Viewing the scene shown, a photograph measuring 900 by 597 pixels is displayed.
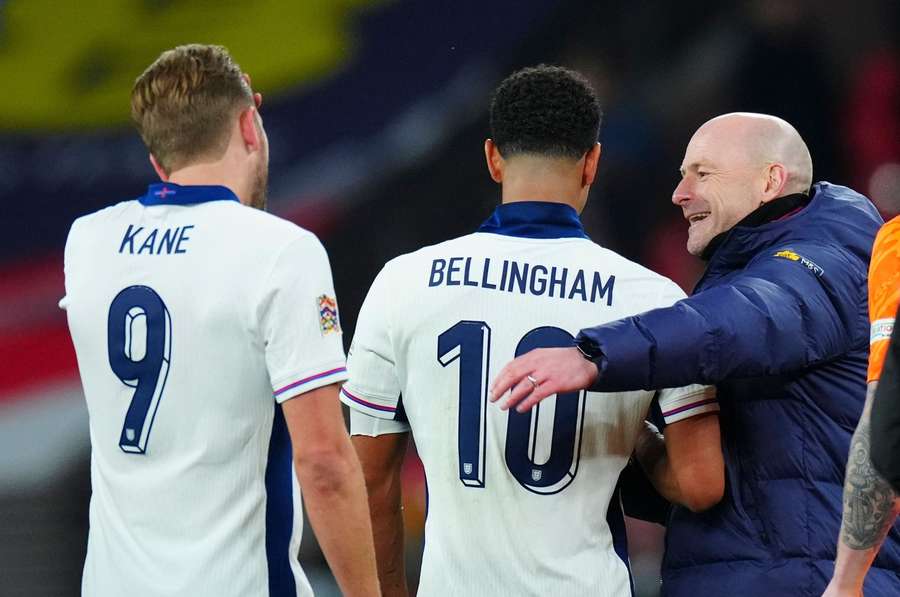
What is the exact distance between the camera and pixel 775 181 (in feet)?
7.25

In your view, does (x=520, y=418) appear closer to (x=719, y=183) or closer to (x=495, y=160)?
(x=495, y=160)

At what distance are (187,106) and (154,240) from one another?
21 centimetres

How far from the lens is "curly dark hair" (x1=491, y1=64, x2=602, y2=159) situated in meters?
2.04

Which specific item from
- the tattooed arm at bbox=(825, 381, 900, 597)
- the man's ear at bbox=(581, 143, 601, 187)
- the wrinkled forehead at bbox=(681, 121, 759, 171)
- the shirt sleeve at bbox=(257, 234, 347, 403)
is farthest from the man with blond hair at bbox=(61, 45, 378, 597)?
the wrinkled forehead at bbox=(681, 121, 759, 171)

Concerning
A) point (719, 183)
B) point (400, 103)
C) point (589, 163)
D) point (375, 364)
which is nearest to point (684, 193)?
point (719, 183)

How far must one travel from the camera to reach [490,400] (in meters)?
1.94

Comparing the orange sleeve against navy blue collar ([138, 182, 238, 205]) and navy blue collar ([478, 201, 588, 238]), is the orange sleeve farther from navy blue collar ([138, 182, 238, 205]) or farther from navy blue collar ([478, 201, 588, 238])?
navy blue collar ([138, 182, 238, 205])

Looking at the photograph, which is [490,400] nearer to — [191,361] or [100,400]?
[191,361]

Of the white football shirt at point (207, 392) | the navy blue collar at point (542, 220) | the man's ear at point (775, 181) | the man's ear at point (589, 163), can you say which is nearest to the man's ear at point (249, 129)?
the white football shirt at point (207, 392)

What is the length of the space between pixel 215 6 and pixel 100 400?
3195mm

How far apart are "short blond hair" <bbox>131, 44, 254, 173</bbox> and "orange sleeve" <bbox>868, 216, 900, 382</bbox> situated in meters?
0.95

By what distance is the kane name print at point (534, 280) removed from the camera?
1.97m

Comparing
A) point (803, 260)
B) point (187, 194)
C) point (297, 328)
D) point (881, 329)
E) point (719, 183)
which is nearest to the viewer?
point (881, 329)

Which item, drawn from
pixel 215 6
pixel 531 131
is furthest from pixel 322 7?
pixel 531 131
